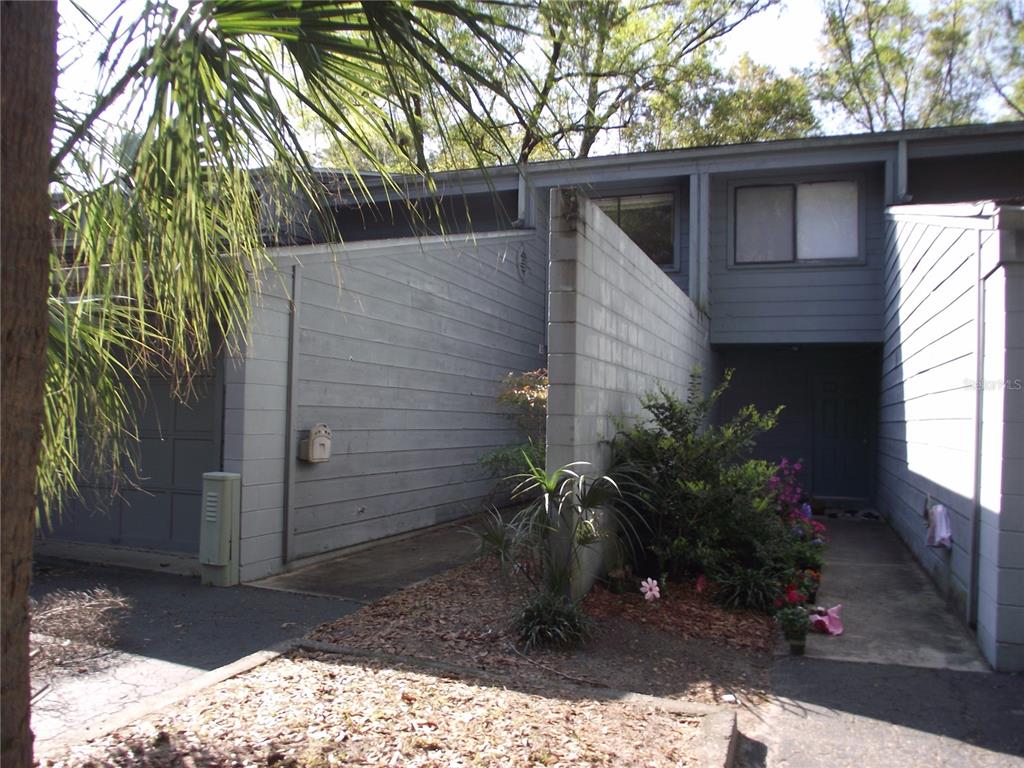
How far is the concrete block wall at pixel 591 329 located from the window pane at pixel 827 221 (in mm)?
5459

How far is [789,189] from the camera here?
12.6m

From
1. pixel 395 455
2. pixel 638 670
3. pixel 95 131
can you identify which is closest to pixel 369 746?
pixel 638 670

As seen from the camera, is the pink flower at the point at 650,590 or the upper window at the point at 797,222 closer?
the pink flower at the point at 650,590

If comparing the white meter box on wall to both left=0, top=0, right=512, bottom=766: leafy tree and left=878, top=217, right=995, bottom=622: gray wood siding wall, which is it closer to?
left=0, top=0, right=512, bottom=766: leafy tree

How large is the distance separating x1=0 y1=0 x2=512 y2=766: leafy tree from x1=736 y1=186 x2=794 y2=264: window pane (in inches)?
421

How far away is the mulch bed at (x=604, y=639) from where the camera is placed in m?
4.69

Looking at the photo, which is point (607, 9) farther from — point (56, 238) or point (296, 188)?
point (56, 238)

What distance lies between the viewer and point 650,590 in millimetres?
6082

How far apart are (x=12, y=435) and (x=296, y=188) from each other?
4.29ft

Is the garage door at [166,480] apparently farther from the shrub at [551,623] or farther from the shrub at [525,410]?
the shrub at [551,623]

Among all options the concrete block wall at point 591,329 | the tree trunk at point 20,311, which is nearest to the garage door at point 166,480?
the concrete block wall at point 591,329

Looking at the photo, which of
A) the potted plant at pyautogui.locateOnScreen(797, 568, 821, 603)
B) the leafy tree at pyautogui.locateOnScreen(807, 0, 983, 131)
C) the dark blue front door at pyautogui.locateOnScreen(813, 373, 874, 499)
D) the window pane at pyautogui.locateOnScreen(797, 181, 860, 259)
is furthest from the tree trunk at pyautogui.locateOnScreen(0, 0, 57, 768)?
the leafy tree at pyautogui.locateOnScreen(807, 0, 983, 131)

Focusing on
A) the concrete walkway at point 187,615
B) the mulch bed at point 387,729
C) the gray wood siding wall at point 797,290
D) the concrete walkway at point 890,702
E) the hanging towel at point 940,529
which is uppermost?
the gray wood siding wall at point 797,290

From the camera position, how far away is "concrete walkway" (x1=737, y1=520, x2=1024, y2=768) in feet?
12.4
